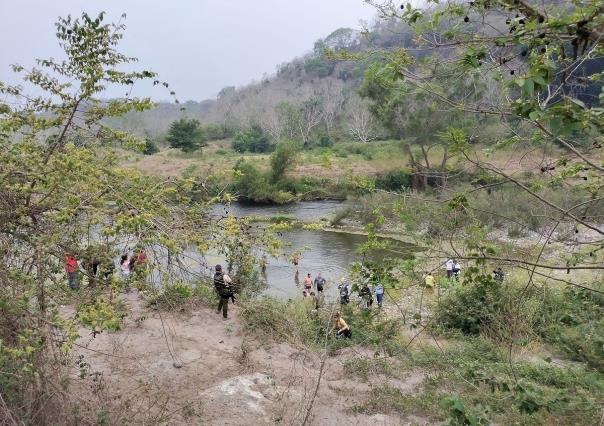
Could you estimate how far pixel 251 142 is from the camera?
52.4m

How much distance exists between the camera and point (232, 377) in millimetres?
7684

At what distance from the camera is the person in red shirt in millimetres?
4246

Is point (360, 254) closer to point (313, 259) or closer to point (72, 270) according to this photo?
point (72, 270)

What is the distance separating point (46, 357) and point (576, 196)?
38.8ft

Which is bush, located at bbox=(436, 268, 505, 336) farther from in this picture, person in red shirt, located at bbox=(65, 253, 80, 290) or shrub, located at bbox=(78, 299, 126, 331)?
shrub, located at bbox=(78, 299, 126, 331)

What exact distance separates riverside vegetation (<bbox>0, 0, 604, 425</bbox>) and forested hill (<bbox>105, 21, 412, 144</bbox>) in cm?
2597

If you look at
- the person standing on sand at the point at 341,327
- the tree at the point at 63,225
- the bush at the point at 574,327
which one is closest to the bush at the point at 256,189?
the person standing on sand at the point at 341,327

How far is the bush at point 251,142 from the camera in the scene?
52406 mm

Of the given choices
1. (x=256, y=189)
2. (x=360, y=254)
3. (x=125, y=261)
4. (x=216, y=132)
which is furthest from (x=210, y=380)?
(x=216, y=132)

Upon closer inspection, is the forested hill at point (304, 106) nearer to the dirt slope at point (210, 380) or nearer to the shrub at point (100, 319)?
the dirt slope at point (210, 380)

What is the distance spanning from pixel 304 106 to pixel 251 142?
11174 millimetres

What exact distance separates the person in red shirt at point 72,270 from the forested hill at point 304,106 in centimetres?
2963

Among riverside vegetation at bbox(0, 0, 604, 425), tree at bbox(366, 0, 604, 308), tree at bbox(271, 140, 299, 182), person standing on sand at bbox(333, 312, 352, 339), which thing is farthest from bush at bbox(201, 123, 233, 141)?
tree at bbox(366, 0, 604, 308)

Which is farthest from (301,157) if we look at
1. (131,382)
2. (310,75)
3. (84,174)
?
(310,75)
